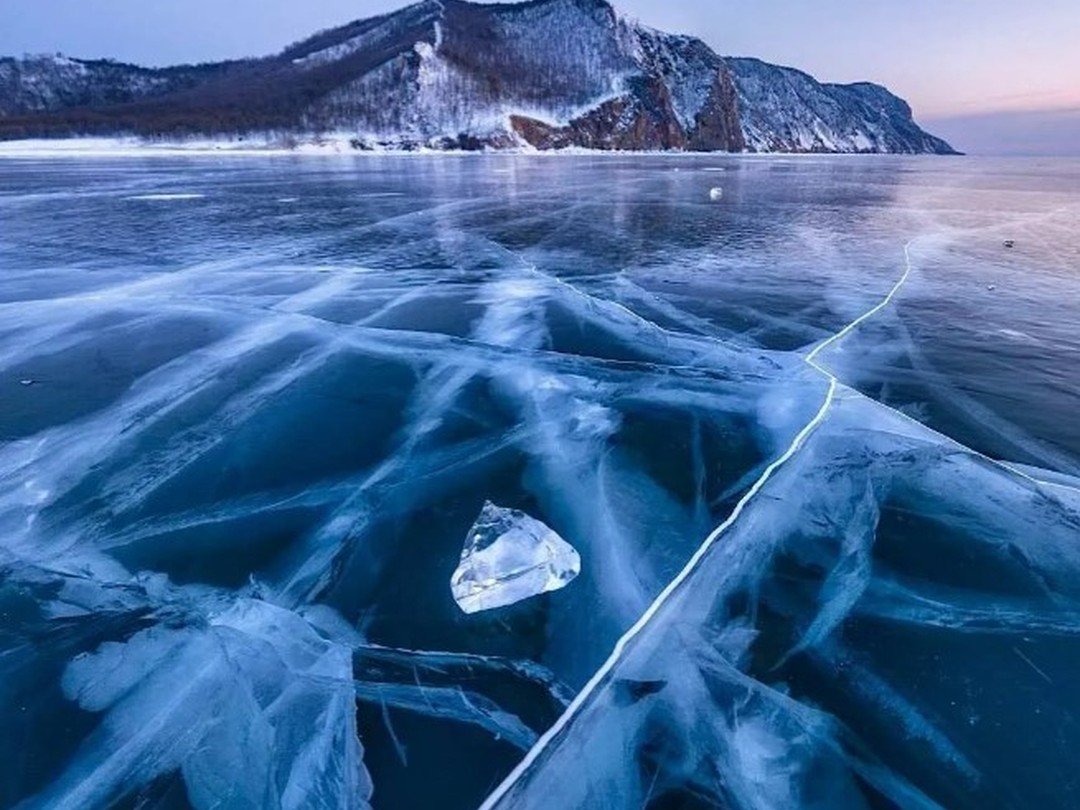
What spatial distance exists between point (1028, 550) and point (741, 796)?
2076 millimetres

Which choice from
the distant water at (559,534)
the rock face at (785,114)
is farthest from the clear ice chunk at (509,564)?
the rock face at (785,114)

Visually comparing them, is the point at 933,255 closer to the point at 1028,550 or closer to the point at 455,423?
the point at 1028,550

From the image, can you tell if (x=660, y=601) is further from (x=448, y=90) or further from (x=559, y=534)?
(x=448, y=90)

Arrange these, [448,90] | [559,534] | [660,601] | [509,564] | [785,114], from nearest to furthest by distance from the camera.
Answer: [660,601] < [509,564] < [559,534] < [448,90] < [785,114]

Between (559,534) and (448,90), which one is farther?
(448,90)

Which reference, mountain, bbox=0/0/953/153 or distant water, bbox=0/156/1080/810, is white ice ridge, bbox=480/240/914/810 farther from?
mountain, bbox=0/0/953/153

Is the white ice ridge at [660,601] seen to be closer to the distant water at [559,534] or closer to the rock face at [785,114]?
the distant water at [559,534]

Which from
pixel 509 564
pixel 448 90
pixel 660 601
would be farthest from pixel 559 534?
pixel 448 90

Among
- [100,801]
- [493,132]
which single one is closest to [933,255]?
[100,801]

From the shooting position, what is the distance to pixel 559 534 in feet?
10.0

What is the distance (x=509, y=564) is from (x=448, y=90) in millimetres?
118214

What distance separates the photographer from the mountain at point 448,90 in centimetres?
9681

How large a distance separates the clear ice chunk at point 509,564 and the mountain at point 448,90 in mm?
99316

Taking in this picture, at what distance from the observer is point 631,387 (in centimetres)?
475
